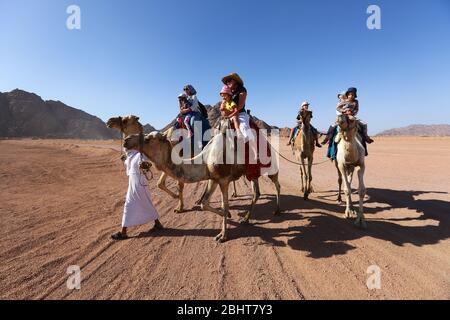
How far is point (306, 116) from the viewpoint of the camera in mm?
8836

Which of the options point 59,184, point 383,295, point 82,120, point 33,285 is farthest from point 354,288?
point 82,120

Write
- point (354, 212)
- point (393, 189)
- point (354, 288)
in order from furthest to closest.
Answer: point (393, 189)
point (354, 212)
point (354, 288)

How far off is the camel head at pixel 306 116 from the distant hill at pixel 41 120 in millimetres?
100079

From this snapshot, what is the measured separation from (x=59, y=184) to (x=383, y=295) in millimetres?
12039

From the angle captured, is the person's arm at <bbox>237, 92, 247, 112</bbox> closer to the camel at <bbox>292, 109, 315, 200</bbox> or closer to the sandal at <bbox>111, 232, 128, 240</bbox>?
the camel at <bbox>292, 109, 315, 200</bbox>

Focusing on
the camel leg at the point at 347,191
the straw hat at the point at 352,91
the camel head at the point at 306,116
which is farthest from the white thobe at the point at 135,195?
the straw hat at the point at 352,91

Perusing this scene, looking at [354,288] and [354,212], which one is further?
[354,212]

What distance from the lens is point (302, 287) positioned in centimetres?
383

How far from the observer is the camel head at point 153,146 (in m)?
4.80

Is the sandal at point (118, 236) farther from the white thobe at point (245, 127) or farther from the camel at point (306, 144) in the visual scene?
the camel at point (306, 144)

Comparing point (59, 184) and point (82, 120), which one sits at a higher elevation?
point (82, 120)
